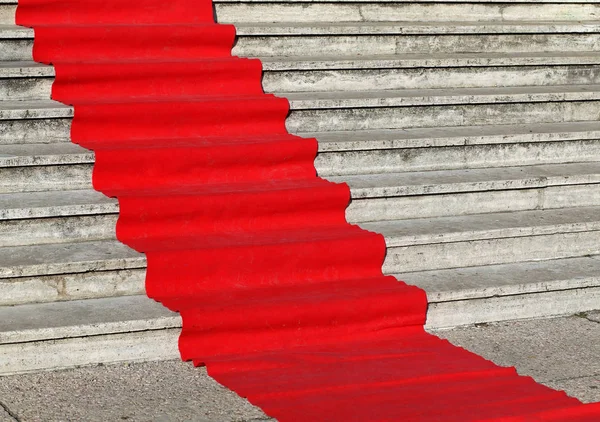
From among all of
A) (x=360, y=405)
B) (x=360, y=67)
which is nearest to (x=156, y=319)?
(x=360, y=405)

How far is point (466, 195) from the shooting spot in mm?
5527

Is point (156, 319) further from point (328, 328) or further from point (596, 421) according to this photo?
point (596, 421)

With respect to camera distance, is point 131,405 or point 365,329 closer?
point 131,405

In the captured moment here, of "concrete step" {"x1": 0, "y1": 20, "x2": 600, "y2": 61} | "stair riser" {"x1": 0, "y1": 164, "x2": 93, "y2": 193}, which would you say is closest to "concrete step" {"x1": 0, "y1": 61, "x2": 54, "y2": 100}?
"concrete step" {"x1": 0, "y1": 20, "x2": 600, "y2": 61}

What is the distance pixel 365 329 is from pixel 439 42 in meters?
2.43

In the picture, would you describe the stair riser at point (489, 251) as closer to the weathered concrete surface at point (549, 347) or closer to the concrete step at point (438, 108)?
the weathered concrete surface at point (549, 347)

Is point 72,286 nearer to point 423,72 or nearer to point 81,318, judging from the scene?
point 81,318

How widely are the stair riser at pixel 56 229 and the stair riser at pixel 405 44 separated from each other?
167 centimetres

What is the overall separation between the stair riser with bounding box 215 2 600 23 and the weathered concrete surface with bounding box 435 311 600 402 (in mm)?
2496

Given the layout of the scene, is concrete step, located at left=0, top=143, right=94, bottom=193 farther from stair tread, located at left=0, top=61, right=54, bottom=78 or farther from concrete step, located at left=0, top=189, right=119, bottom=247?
stair tread, located at left=0, top=61, right=54, bottom=78

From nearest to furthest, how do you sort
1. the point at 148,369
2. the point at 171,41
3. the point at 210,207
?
the point at 148,369 < the point at 210,207 < the point at 171,41

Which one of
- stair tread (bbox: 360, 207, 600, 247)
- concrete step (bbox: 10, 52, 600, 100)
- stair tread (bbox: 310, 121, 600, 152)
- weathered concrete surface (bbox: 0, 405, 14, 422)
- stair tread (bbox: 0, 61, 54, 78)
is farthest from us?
concrete step (bbox: 10, 52, 600, 100)

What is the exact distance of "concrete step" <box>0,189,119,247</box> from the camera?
186 inches

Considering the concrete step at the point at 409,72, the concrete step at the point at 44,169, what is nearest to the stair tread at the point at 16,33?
the concrete step at the point at 409,72
